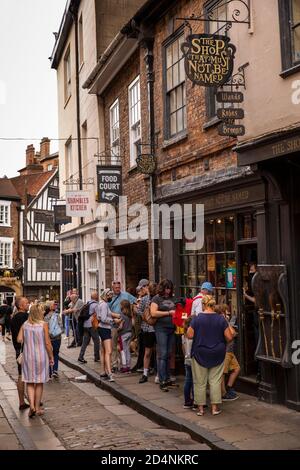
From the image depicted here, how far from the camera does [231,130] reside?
339 inches

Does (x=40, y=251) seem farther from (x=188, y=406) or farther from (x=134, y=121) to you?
(x=188, y=406)

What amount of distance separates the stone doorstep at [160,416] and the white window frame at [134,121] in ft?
18.1

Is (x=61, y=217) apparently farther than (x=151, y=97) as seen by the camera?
Yes

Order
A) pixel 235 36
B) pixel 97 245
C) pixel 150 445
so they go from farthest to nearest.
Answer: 1. pixel 97 245
2. pixel 235 36
3. pixel 150 445

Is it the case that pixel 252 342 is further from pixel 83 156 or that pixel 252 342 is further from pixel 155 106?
pixel 83 156

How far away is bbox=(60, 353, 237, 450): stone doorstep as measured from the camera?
22.9ft

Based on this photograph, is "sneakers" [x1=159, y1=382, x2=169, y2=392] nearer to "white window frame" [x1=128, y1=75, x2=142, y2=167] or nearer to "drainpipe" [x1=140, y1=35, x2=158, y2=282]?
"drainpipe" [x1=140, y1=35, x2=158, y2=282]

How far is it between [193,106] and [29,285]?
32.1 m

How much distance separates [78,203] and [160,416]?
403 inches

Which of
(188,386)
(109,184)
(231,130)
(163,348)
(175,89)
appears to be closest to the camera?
(231,130)

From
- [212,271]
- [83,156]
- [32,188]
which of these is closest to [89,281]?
[83,156]

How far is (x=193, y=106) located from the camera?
11.1m

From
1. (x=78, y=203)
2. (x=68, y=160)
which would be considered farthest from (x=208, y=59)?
(x=68, y=160)

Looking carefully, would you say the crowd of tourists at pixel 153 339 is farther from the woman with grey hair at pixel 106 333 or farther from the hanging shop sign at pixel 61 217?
the hanging shop sign at pixel 61 217
